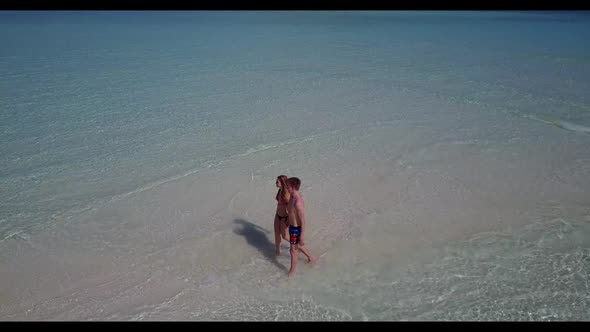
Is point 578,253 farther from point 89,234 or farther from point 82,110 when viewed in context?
point 82,110

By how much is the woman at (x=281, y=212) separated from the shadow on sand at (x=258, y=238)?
0.15m

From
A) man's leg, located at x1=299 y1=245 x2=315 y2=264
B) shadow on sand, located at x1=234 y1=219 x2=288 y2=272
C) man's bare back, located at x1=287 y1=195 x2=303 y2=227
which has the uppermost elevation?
man's bare back, located at x1=287 y1=195 x2=303 y2=227

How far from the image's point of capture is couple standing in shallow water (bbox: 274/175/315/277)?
438cm

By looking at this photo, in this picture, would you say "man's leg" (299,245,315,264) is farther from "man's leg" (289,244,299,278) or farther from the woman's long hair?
the woman's long hair

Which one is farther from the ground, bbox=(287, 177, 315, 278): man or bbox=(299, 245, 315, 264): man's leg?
bbox=(287, 177, 315, 278): man

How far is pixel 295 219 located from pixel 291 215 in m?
0.07

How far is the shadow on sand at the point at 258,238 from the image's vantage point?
17.6 ft

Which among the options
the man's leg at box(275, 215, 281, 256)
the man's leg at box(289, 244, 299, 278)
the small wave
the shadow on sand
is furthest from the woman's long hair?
the small wave

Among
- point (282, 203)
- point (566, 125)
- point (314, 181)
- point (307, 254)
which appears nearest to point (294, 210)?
point (282, 203)

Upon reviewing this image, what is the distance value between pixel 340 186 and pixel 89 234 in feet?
14.3

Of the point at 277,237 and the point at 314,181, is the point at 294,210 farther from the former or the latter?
the point at 314,181

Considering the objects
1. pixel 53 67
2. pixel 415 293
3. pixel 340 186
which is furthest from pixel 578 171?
pixel 53 67

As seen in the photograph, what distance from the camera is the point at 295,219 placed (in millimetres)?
4539

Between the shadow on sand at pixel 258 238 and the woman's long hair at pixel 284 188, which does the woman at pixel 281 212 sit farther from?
the shadow on sand at pixel 258 238
